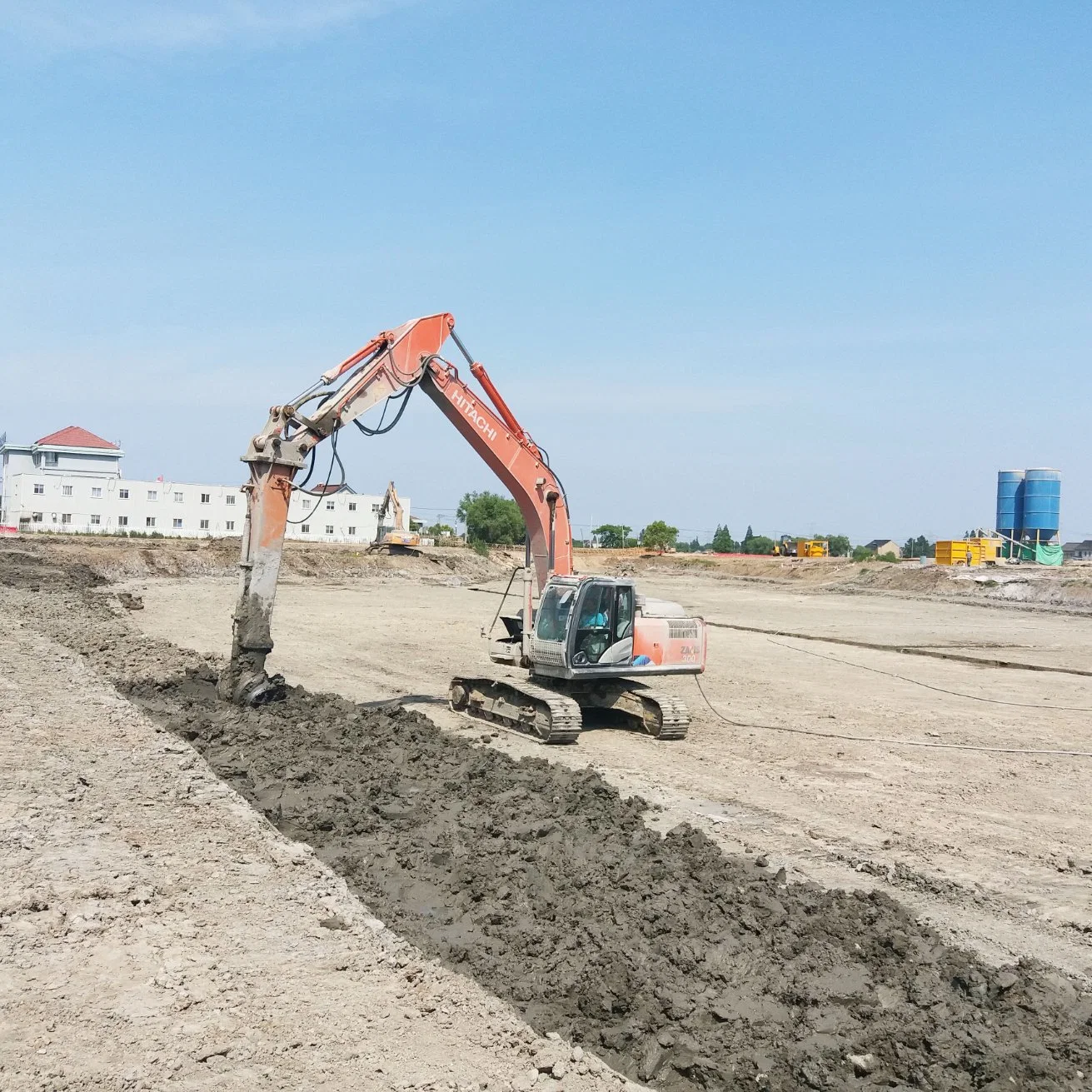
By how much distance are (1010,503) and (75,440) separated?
6862cm

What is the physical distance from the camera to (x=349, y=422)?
41.6 feet

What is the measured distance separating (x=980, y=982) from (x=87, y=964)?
196 inches

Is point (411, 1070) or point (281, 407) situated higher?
point (281, 407)

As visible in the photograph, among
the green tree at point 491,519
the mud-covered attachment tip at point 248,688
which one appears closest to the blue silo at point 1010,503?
the green tree at point 491,519

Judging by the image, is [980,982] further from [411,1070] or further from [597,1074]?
[411,1070]

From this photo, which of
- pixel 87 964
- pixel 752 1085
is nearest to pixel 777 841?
pixel 752 1085

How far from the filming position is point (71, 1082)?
4703mm

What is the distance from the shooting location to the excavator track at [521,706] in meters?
12.6

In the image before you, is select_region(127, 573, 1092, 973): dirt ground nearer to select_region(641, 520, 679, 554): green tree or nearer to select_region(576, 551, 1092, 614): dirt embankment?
select_region(576, 551, 1092, 614): dirt embankment

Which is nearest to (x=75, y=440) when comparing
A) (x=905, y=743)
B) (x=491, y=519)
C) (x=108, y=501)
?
(x=108, y=501)

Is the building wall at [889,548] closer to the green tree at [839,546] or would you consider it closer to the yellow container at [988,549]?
the green tree at [839,546]

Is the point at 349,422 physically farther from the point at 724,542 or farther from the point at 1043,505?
the point at 724,542

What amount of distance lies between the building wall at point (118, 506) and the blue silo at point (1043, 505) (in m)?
44.4

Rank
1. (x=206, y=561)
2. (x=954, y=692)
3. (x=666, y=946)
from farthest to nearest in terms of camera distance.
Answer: (x=206, y=561)
(x=954, y=692)
(x=666, y=946)
